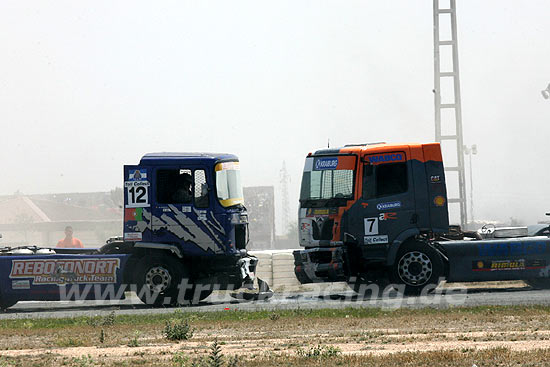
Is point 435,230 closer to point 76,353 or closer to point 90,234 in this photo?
point 76,353

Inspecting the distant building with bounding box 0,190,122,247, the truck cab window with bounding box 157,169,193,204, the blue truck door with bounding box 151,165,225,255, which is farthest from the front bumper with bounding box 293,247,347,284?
the distant building with bounding box 0,190,122,247

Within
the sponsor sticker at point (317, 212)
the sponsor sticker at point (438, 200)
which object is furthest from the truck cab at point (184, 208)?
the sponsor sticker at point (438, 200)

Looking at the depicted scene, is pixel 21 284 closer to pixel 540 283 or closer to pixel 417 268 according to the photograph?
pixel 417 268

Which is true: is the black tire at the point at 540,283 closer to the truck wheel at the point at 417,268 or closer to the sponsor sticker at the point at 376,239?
the truck wheel at the point at 417,268

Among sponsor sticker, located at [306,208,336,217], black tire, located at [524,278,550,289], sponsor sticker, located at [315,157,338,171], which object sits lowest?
black tire, located at [524,278,550,289]

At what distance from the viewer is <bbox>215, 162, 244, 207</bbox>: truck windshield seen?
18297mm

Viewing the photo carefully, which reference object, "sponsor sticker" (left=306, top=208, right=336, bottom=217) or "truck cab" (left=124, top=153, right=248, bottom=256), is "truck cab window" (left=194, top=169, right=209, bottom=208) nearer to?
"truck cab" (left=124, top=153, right=248, bottom=256)

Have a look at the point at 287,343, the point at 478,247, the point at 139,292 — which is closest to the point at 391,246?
the point at 478,247

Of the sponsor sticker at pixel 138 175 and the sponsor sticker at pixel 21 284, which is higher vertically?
the sponsor sticker at pixel 138 175

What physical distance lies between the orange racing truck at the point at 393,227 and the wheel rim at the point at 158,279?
286 centimetres

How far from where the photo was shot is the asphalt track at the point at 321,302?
54.7 feet

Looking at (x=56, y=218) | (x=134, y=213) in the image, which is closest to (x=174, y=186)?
(x=134, y=213)

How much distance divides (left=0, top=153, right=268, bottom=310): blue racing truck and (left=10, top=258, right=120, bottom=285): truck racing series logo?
22mm

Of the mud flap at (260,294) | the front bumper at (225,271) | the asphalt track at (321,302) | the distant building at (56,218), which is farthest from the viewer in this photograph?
the distant building at (56,218)
